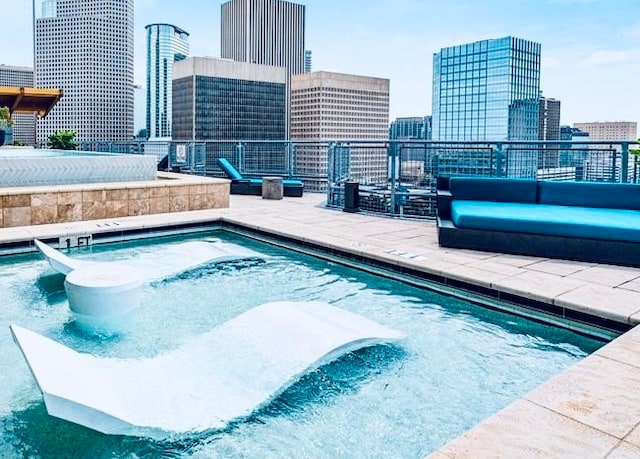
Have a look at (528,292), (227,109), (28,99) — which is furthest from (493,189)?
(227,109)

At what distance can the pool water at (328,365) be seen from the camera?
2.37m

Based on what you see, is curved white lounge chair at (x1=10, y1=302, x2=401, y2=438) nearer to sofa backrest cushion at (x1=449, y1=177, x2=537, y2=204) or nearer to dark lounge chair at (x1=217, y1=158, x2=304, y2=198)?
sofa backrest cushion at (x1=449, y1=177, x2=537, y2=204)

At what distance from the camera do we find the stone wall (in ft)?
21.4

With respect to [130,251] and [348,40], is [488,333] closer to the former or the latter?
[130,251]

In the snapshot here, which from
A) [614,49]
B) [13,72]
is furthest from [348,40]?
[13,72]

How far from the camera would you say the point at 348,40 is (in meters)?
44.0

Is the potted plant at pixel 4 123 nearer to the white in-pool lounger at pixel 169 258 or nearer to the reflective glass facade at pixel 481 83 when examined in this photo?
the white in-pool lounger at pixel 169 258

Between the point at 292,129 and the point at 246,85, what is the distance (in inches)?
431

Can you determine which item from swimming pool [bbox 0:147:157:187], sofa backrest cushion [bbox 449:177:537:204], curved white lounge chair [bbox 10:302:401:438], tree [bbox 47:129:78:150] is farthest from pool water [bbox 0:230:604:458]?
tree [bbox 47:129:78:150]

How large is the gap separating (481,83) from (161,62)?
75985mm

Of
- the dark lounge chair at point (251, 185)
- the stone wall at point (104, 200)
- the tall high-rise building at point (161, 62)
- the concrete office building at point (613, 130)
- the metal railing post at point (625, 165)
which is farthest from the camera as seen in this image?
the tall high-rise building at point (161, 62)

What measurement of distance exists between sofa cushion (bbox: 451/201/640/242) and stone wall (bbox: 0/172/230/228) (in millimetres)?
3856

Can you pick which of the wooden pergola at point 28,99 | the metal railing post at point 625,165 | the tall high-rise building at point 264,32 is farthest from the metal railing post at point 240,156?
the tall high-rise building at point 264,32

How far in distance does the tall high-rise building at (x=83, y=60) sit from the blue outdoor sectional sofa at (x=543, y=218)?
82167 mm
